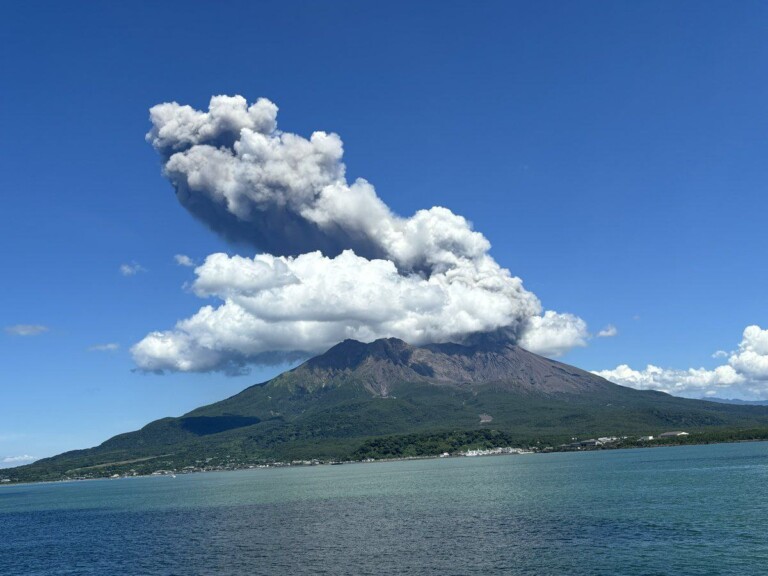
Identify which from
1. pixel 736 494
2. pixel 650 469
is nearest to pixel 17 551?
pixel 736 494

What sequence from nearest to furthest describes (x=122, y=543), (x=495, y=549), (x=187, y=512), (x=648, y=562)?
(x=648, y=562)
(x=495, y=549)
(x=122, y=543)
(x=187, y=512)

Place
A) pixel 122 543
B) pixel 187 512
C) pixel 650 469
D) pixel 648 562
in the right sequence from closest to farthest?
1. pixel 648 562
2. pixel 122 543
3. pixel 187 512
4. pixel 650 469

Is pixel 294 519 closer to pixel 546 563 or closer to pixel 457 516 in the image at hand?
pixel 457 516

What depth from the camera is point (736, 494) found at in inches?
3957

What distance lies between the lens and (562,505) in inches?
3996

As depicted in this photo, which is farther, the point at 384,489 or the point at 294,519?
the point at 384,489

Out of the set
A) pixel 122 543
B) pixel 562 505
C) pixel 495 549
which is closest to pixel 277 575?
pixel 495 549

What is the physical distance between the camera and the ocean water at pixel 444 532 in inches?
2473

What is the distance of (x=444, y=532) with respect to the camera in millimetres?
81812

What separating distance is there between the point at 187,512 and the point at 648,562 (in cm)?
9805

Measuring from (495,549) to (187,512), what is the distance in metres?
82.2

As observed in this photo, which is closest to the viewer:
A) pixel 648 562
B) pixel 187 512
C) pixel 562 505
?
pixel 648 562

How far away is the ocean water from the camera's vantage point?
6281 centimetres

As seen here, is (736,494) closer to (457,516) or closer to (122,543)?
(457,516)
